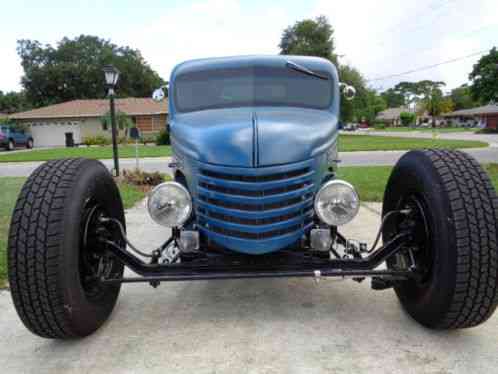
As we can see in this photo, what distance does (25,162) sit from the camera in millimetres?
18719

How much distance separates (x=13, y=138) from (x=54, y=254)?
3302cm

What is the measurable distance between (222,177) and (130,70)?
56.5 meters

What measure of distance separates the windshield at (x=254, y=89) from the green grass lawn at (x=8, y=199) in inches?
99.5

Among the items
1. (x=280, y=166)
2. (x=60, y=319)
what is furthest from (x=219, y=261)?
(x=60, y=319)

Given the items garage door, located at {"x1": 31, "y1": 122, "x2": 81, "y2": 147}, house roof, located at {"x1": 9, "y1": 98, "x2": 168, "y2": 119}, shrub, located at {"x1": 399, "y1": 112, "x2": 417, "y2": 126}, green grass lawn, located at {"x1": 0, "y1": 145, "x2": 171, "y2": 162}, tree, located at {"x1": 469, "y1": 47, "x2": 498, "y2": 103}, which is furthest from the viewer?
shrub, located at {"x1": 399, "y1": 112, "x2": 417, "y2": 126}

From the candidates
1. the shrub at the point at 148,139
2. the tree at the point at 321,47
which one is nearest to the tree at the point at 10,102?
the shrub at the point at 148,139

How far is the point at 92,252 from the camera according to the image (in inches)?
108

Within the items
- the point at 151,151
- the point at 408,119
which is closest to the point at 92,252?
the point at 151,151

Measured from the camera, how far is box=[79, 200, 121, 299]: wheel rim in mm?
2648

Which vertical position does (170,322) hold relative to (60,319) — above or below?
below

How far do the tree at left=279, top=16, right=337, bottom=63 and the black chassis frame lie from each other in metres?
38.8

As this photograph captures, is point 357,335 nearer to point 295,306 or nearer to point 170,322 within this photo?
point 295,306

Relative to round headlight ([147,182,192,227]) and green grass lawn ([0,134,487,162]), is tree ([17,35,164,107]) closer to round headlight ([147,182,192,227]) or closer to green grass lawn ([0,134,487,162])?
green grass lawn ([0,134,487,162])

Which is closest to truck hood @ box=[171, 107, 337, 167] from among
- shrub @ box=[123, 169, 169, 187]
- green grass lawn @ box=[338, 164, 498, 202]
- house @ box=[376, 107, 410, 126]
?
green grass lawn @ box=[338, 164, 498, 202]
